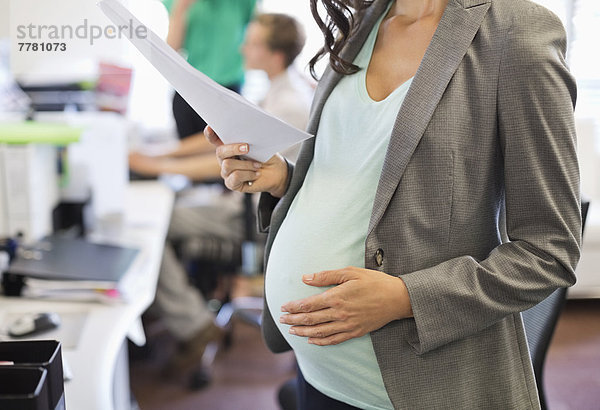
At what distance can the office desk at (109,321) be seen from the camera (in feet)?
3.99

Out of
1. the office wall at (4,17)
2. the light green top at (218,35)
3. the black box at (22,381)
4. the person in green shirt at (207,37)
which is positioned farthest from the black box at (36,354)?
the light green top at (218,35)

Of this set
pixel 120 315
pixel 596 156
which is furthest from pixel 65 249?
pixel 596 156

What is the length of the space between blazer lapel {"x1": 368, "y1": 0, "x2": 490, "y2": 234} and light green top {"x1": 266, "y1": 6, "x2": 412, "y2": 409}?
0.17 ft

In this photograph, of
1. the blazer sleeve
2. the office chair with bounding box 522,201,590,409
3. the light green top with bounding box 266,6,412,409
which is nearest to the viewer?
the blazer sleeve

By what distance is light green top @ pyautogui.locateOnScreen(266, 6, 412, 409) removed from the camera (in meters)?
0.94

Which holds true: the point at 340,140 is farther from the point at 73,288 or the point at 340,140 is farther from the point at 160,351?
the point at 160,351

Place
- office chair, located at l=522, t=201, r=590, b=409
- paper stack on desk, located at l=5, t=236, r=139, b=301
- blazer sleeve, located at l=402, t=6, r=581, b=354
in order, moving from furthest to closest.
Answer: paper stack on desk, located at l=5, t=236, r=139, b=301 → office chair, located at l=522, t=201, r=590, b=409 → blazer sleeve, located at l=402, t=6, r=581, b=354

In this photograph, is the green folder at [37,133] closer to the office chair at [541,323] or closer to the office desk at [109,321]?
the office desk at [109,321]

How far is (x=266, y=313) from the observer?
3.75 ft

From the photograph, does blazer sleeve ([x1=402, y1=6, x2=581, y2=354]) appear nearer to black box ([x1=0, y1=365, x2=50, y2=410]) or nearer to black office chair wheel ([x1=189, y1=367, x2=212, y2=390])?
black box ([x1=0, y1=365, x2=50, y2=410])

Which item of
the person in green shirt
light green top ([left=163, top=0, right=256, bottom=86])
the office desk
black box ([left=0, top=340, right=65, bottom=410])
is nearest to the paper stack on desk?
the office desk

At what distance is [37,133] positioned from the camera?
2023mm

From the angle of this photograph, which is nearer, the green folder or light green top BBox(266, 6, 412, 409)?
light green top BBox(266, 6, 412, 409)

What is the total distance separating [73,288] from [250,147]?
0.81 metres
